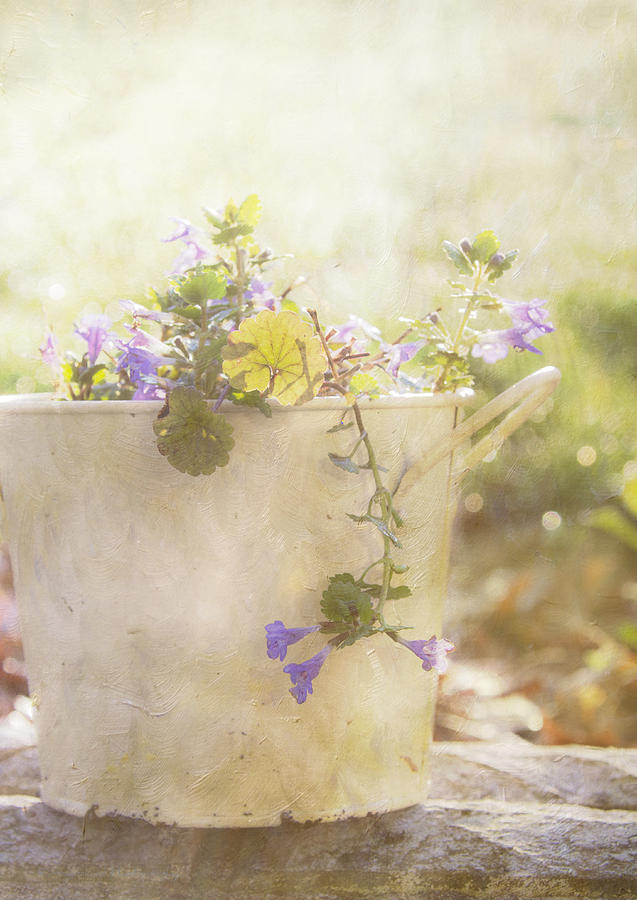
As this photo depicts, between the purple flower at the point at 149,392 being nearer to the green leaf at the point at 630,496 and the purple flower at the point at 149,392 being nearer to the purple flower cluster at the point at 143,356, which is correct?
the purple flower cluster at the point at 143,356

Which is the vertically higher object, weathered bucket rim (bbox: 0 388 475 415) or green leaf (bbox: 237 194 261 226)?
green leaf (bbox: 237 194 261 226)

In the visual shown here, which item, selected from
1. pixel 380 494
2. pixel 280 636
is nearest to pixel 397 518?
pixel 380 494

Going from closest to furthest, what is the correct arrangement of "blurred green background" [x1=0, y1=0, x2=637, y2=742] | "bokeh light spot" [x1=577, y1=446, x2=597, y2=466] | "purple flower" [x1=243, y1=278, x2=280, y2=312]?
"purple flower" [x1=243, y1=278, x2=280, y2=312], "blurred green background" [x1=0, y1=0, x2=637, y2=742], "bokeh light spot" [x1=577, y1=446, x2=597, y2=466]

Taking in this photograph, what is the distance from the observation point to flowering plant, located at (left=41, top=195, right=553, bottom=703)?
447 mm

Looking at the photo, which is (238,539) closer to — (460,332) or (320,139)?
(460,332)

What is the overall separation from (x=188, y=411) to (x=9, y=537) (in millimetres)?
230

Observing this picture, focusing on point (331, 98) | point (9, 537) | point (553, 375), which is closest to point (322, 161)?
point (331, 98)

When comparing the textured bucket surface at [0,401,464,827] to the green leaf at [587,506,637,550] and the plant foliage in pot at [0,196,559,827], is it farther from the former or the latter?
the green leaf at [587,506,637,550]

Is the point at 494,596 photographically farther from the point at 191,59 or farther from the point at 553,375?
the point at 191,59

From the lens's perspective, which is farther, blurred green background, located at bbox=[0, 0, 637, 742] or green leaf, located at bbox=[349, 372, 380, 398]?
blurred green background, located at bbox=[0, 0, 637, 742]

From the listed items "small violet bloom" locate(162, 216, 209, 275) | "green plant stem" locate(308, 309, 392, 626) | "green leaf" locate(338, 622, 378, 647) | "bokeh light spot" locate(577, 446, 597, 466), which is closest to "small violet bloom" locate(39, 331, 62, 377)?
"small violet bloom" locate(162, 216, 209, 275)

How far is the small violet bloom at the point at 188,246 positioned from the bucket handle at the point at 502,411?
0.26 meters

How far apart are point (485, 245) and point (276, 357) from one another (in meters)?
0.20

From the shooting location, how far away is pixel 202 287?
18.2 inches
